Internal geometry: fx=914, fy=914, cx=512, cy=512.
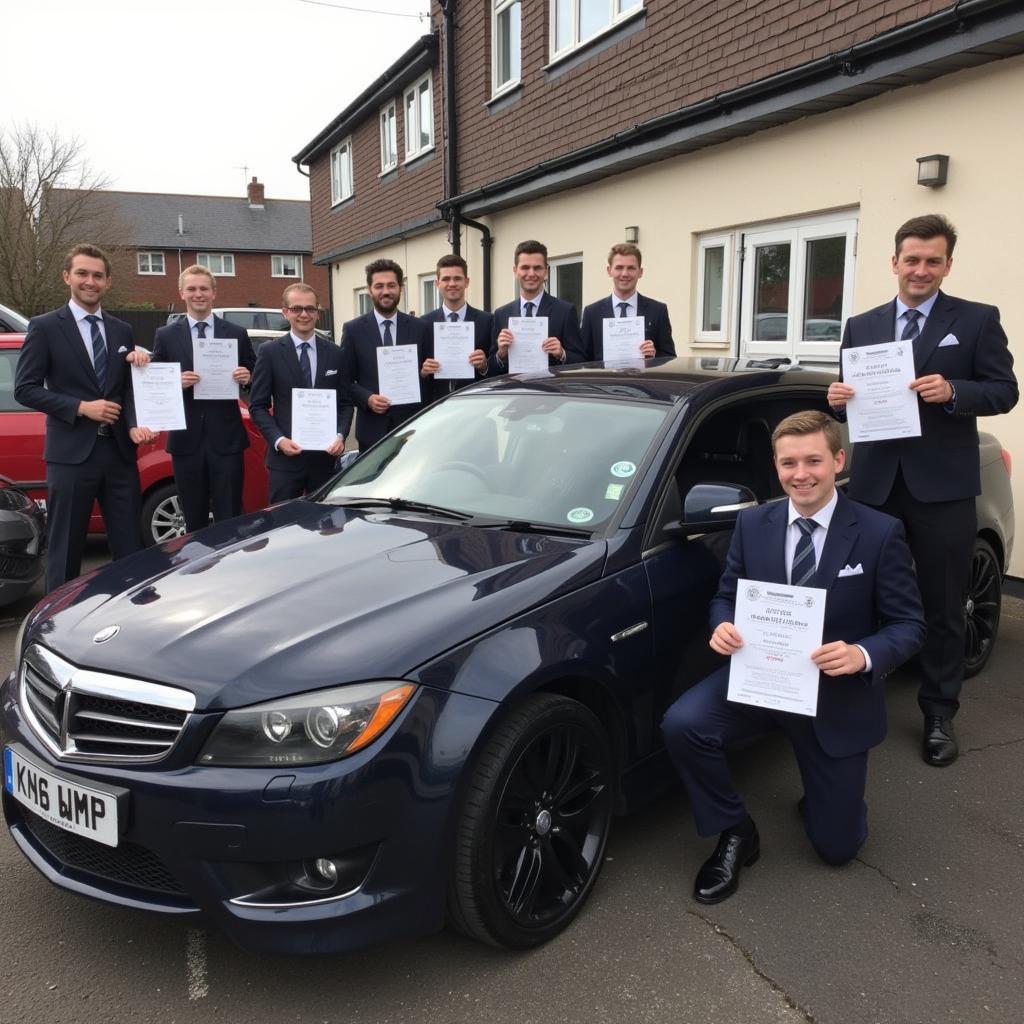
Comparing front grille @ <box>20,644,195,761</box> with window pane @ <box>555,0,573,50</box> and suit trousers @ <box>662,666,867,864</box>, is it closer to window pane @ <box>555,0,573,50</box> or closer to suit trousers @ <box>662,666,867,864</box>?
suit trousers @ <box>662,666,867,864</box>

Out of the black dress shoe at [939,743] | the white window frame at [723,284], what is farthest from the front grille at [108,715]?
the white window frame at [723,284]

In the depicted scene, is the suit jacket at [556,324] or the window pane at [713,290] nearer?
the suit jacket at [556,324]

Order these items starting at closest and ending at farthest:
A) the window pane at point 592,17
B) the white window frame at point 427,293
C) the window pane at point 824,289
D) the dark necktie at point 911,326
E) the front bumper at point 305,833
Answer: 1. the front bumper at point 305,833
2. the dark necktie at point 911,326
3. the window pane at point 824,289
4. the window pane at point 592,17
5. the white window frame at point 427,293

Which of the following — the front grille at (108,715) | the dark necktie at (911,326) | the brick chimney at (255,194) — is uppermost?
the brick chimney at (255,194)

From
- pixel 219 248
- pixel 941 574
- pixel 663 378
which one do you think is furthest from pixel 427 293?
pixel 219 248

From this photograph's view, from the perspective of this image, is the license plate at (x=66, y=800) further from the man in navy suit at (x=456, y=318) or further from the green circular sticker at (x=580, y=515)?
the man in navy suit at (x=456, y=318)

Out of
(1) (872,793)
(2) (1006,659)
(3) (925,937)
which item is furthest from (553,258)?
(3) (925,937)

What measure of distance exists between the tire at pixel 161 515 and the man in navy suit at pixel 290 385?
1.96 m

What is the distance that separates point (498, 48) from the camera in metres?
12.4

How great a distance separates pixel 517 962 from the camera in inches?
101

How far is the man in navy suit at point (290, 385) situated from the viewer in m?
5.29

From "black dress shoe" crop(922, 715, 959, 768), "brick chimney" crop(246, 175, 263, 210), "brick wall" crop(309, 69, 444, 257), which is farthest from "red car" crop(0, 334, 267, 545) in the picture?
"brick chimney" crop(246, 175, 263, 210)

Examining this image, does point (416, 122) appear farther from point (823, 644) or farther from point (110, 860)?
point (110, 860)

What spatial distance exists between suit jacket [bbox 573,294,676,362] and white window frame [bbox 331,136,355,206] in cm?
1488
